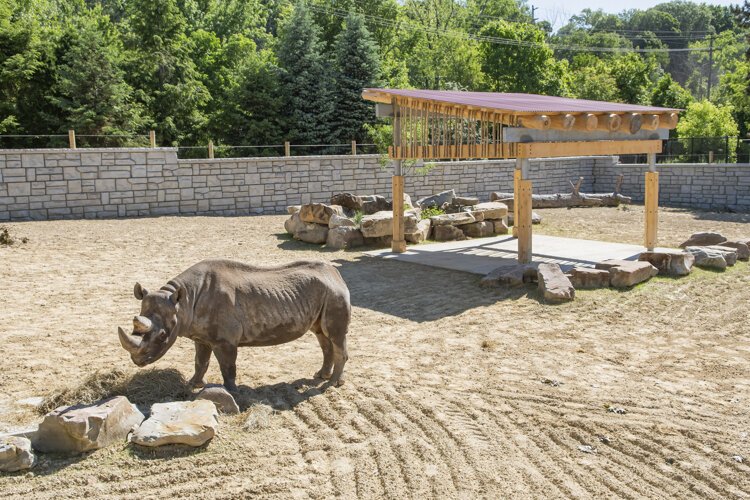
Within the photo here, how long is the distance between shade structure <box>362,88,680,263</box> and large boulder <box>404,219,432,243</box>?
899 mm

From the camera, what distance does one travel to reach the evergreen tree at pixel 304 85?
92.9ft

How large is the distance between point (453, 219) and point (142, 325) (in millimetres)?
11672

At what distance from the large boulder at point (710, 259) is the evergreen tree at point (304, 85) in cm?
1818

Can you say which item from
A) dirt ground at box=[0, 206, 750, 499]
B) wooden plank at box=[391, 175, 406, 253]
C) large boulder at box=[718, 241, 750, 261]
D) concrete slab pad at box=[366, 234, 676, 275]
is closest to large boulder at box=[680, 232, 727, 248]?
large boulder at box=[718, 241, 750, 261]

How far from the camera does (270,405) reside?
603 centimetres

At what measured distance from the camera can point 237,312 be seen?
599 centimetres

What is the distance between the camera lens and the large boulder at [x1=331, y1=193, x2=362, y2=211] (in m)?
17.1

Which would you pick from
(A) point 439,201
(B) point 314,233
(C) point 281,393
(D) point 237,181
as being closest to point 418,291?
(C) point 281,393

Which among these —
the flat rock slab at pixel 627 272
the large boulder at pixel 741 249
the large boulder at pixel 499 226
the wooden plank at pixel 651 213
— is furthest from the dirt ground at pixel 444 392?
the large boulder at pixel 499 226

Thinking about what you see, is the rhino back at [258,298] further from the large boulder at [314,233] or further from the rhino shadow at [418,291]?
the large boulder at [314,233]

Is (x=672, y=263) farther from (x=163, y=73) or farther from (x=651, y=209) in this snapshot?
(x=163, y=73)

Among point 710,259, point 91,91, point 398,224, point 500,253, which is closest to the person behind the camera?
point 710,259

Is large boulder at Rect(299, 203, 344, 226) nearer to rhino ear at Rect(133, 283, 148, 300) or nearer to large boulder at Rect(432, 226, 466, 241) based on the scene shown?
large boulder at Rect(432, 226, 466, 241)

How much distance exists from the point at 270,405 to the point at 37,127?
2248cm
